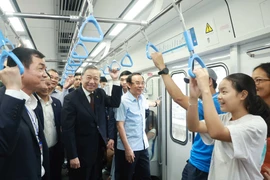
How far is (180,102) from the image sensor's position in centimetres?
196

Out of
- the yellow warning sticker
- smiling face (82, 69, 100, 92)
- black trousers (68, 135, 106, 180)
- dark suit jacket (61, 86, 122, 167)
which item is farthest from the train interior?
black trousers (68, 135, 106, 180)

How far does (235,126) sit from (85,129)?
173 cm

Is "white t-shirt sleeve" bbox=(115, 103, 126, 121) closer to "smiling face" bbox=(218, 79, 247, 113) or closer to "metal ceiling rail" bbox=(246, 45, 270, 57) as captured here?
"metal ceiling rail" bbox=(246, 45, 270, 57)

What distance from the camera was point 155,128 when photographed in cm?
439

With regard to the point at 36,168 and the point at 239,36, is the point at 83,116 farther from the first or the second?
the point at 239,36

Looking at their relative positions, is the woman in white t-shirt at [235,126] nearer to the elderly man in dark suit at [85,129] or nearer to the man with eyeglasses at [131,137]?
the elderly man in dark suit at [85,129]

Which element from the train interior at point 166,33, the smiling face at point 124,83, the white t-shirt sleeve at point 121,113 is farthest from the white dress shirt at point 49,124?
the smiling face at point 124,83

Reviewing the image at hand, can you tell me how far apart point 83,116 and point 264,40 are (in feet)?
6.77

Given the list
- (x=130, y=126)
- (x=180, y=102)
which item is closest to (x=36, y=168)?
(x=180, y=102)

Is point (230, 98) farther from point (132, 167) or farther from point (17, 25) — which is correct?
point (17, 25)

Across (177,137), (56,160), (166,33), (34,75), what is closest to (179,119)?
(177,137)

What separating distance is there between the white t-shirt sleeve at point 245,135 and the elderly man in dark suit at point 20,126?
1.20 m

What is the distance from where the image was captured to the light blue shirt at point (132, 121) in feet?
10.2

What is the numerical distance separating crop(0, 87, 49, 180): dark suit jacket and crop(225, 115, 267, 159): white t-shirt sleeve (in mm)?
1201
